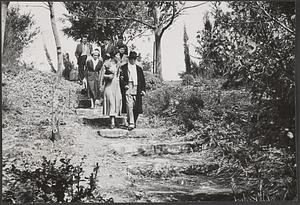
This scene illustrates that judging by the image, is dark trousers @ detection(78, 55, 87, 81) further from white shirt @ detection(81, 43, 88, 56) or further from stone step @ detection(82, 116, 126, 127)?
stone step @ detection(82, 116, 126, 127)

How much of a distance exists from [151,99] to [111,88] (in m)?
0.22

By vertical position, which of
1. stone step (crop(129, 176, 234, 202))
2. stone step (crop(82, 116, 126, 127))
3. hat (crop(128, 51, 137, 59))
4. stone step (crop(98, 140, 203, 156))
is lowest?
stone step (crop(129, 176, 234, 202))

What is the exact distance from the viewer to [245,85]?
100 inches

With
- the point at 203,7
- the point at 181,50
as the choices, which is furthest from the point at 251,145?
the point at 203,7

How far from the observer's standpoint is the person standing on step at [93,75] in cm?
250

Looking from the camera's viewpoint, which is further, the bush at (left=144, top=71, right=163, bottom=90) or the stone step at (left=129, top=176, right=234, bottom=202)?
the bush at (left=144, top=71, right=163, bottom=90)

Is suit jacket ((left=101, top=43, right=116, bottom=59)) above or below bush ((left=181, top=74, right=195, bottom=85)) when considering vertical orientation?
above

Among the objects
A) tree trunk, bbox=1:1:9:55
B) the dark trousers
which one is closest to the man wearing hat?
the dark trousers

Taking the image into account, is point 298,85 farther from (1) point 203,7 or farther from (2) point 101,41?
(2) point 101,41

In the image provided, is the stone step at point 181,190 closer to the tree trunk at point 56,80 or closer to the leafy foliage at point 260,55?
the leafy foliage at point 260,55

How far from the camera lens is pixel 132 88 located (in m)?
2.54

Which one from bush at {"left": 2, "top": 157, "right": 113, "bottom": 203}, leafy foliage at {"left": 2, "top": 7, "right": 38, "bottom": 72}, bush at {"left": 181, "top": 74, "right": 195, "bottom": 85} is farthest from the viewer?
bush at {"left": 181, "top": 74, "right": 195, "bottom": 85}

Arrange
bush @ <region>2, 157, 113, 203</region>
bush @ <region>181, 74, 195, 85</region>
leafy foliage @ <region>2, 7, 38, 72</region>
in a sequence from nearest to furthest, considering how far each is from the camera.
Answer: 1. bush @ <region>2, 157, 113, 203</region>
2. leafy foliage @ <region>2, 7, 38, 72</region>
3. bush @ <region>181, 74, 195, 85</region>

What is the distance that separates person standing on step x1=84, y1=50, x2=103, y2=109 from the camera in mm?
2502
